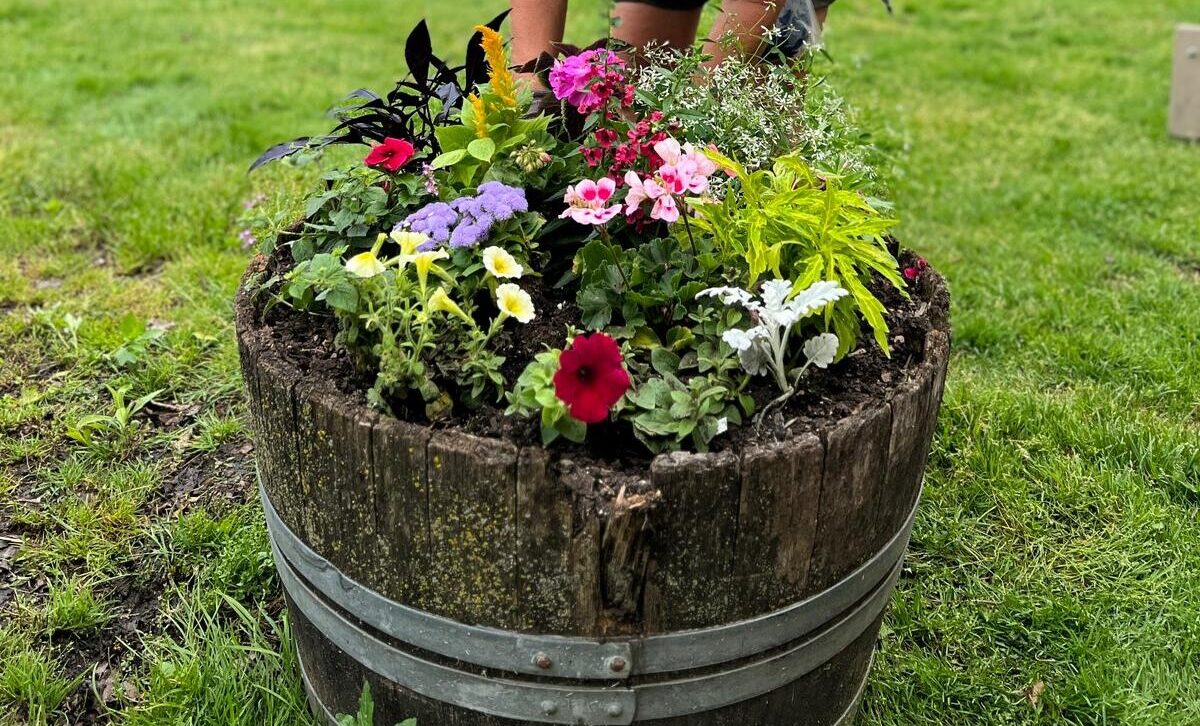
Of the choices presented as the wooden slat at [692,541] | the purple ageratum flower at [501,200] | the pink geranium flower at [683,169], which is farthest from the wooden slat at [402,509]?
the pink geranium flower at [683,169]

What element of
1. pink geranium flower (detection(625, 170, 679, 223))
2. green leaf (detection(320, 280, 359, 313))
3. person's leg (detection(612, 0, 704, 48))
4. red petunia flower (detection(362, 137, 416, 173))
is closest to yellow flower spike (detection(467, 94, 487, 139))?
red petunia flower (detection(362, 137, 416, 173))

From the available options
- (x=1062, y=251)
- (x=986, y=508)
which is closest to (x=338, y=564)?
(x=986, y=508)

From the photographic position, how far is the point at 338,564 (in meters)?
1.61

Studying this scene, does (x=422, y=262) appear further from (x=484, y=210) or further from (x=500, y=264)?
(x=484, y=210)

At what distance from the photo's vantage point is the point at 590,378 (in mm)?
1418

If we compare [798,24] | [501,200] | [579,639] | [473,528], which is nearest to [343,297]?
[501,200]

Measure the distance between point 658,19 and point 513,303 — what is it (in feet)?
6.30

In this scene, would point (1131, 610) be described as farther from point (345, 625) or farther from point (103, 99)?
point (103, 99)

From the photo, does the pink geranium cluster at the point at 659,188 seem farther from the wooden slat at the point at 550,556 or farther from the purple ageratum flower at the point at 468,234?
the wooden slat at the point at 550,556

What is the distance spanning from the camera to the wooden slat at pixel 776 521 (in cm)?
144

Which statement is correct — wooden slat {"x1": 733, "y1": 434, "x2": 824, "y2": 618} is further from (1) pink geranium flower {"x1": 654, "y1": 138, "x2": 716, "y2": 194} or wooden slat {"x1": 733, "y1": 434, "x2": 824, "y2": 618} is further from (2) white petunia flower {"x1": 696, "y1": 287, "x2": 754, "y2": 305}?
(1) pink geranium flower {"x1": 654, "y1": 138, "x2": 716, "y2": 194}

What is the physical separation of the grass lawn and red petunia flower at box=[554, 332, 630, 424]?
1.04m

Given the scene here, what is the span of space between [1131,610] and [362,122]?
2036mm

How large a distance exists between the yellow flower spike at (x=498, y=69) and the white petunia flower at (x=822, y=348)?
0.74 metres
